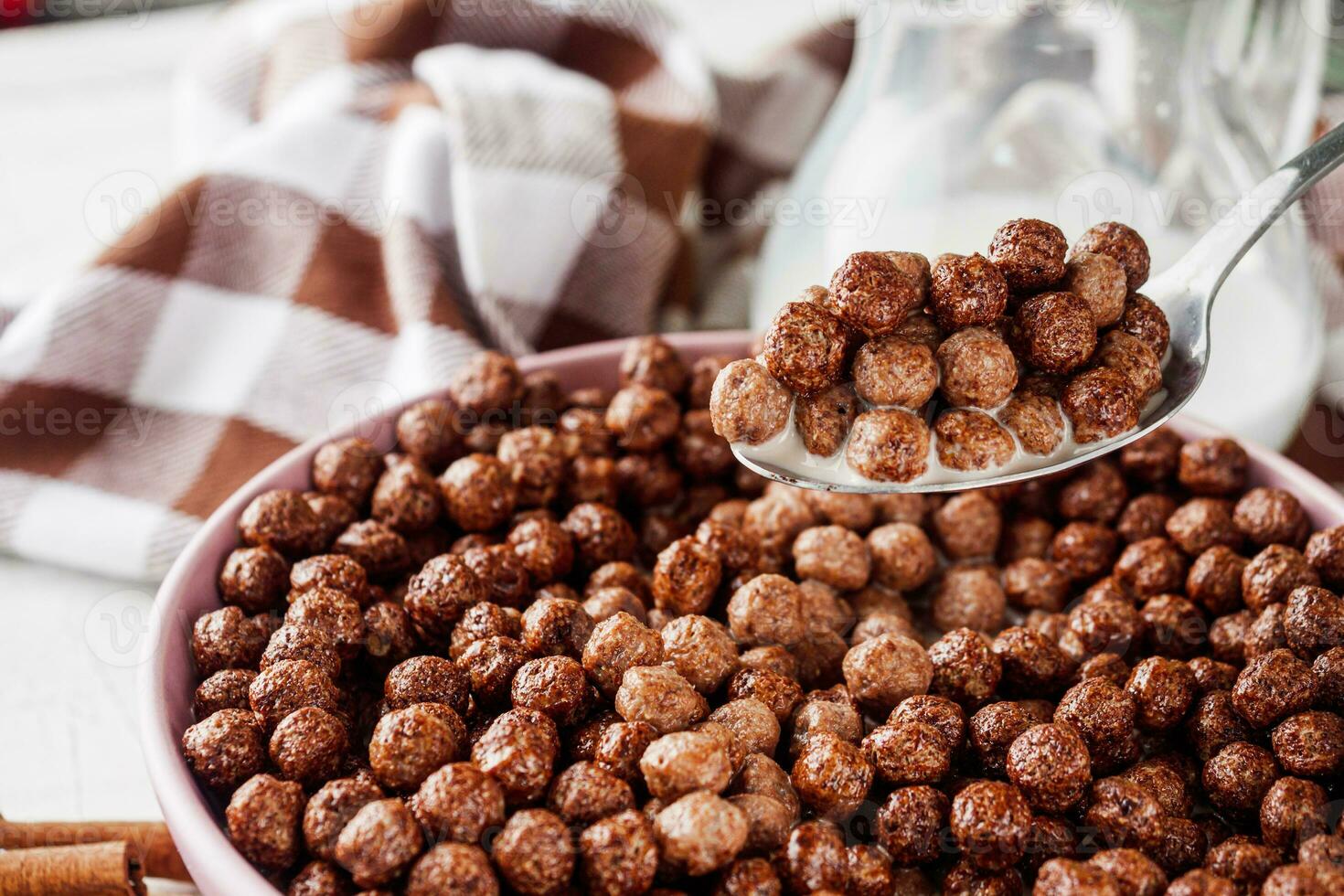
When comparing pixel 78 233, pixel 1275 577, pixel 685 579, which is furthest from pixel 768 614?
pixel 78 233

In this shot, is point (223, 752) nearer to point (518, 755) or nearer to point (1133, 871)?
point (518, 755)

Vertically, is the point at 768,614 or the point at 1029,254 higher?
the point at 1029,254

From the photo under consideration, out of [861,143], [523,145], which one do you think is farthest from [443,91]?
[861,143]

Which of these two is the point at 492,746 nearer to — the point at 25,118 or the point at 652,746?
the point at 652,746

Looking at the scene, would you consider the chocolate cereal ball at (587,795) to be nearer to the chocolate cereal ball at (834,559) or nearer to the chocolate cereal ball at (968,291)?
the chocolate cereal ball at (834,559)

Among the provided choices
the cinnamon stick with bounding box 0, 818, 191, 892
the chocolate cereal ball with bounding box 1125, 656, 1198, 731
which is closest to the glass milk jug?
the chocolate cereal ball with bounding box 1125, 656, 1198, 731

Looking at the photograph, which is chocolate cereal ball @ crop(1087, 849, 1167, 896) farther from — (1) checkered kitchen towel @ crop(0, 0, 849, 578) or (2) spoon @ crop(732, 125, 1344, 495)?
(1) checkered kitchen towel @ crop(0, 0, 849, 578)

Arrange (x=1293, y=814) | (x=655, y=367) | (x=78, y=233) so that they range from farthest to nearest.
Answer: (x=78, y=233)
(x=655, y=367)
(x=1293, y=814)
